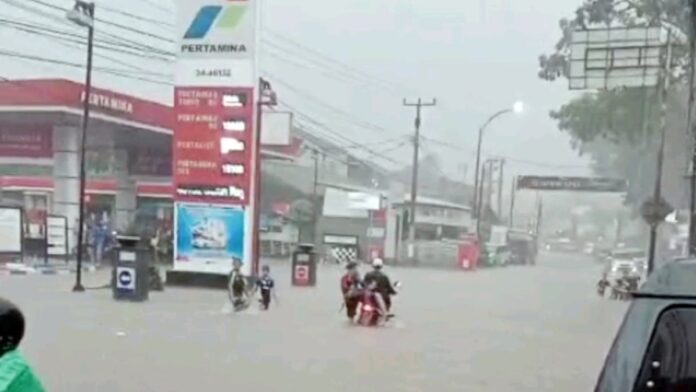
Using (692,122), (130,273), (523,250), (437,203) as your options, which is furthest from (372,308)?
(437,203)

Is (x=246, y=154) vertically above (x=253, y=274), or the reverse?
(x=246, y=154)

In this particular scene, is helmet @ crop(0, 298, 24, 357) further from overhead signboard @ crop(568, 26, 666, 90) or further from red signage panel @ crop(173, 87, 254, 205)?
red signage panel @ crop(173, 87, 254, 205)

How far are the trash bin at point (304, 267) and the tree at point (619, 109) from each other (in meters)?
6.72

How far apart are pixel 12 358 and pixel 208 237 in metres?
19.7

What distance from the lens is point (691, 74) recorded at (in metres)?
16.7

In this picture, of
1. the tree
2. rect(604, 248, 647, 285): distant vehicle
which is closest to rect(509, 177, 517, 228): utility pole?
the tree

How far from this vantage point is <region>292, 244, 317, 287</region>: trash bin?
2419cm

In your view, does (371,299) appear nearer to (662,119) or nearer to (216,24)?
(662,119)

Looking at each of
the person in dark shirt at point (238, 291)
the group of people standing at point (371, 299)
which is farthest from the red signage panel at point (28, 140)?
the group of people standing at point (371, 299)

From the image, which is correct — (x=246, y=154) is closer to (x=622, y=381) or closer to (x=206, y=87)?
(x=206, y=87)

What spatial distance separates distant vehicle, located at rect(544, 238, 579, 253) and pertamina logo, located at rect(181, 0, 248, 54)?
11.5 m

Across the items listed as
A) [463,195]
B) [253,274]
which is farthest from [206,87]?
[463,195]

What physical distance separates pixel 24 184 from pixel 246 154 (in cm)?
951

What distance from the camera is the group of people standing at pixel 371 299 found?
1533cm
